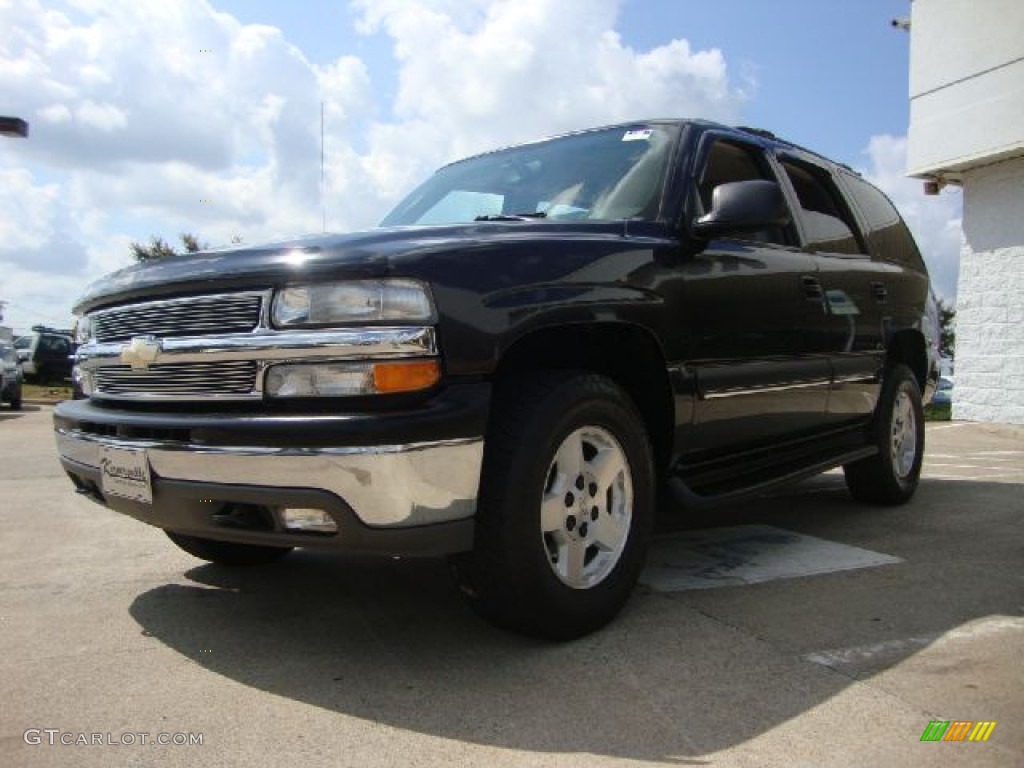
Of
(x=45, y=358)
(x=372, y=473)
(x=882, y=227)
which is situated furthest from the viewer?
(x=45, y=358)

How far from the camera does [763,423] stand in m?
3.87

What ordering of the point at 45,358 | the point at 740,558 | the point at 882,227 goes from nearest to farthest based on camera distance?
the point at 740,558, the point at 882,227, the point at 45,358

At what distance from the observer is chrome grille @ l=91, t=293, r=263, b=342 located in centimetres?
256

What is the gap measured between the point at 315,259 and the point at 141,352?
72cm

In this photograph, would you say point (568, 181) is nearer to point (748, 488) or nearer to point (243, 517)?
point (748, 488)

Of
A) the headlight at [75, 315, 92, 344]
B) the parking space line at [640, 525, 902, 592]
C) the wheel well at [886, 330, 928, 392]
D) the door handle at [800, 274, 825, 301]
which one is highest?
the door handle at [800, 274, 825, 301]

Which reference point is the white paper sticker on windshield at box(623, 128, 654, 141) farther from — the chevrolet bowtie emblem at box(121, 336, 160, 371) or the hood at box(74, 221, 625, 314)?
the chevrolet bowtie emblem at box(121, 336, 160, 371)

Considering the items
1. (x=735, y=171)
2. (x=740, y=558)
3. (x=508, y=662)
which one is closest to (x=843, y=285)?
(x=735, y=171)

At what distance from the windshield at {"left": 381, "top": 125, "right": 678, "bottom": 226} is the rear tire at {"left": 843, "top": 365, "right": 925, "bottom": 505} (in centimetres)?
238

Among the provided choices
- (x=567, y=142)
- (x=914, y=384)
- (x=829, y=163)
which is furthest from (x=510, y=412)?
(x=914, y=384)

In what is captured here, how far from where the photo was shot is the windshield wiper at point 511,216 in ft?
10.5

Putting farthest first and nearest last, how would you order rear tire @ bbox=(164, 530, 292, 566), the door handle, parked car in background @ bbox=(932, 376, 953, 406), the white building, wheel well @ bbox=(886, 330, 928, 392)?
parked car in background @ bbox=(932, 376, 953, 406) → the white building → wheel well @ bbox=(886, 330, 928, 392) → the door handle → rear tire @ bbox=(164, 530, 292, 566)

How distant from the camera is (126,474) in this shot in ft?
9.04

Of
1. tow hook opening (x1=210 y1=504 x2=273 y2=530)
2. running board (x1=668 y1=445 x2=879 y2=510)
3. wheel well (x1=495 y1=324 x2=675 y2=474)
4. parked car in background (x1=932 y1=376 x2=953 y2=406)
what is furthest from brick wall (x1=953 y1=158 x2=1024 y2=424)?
tow hook opening (x1=210 y1=504 x2=273 y2=530)
